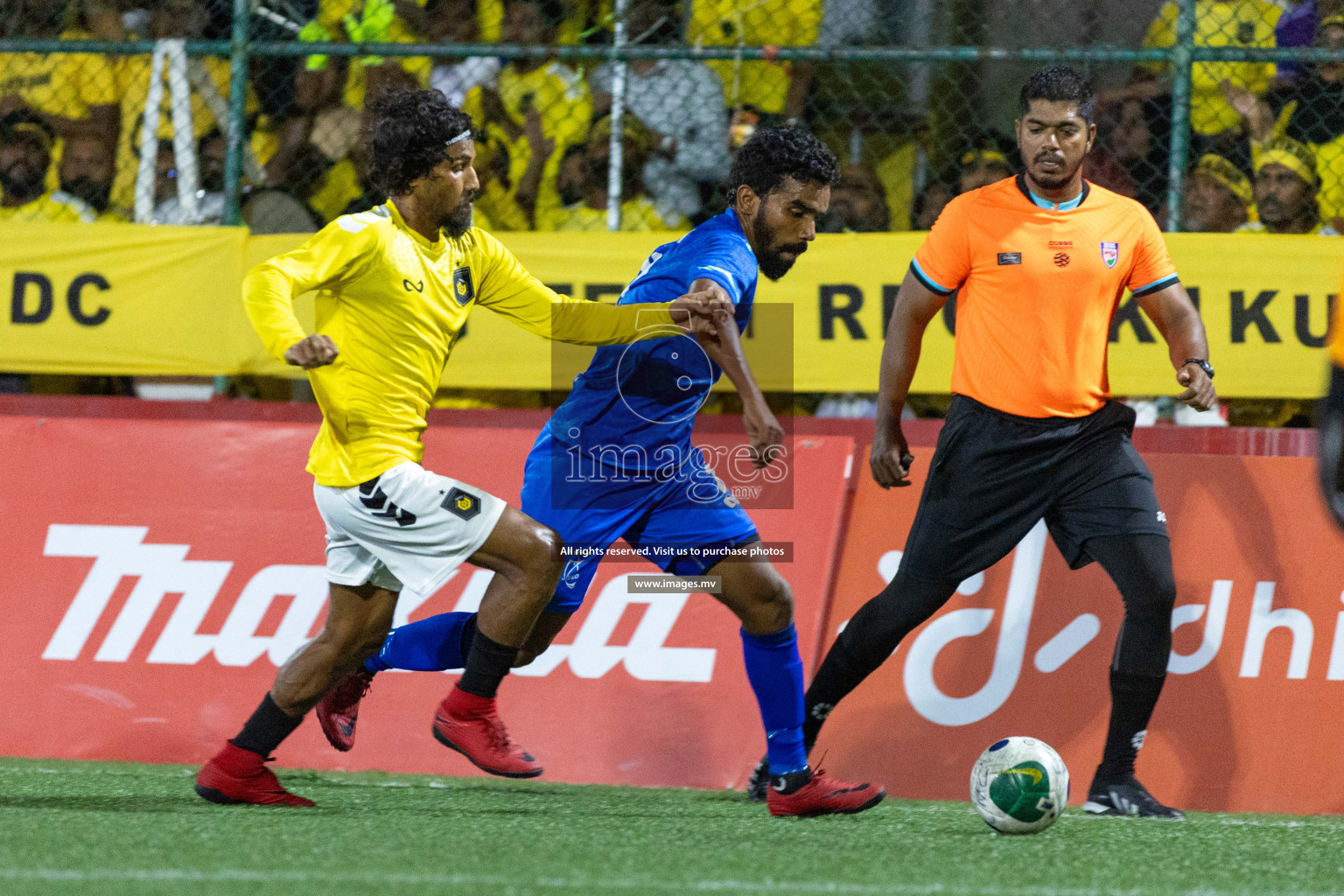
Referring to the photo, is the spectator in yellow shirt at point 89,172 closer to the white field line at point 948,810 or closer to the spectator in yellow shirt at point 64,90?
the spectator in yellow shirt at point 64,90

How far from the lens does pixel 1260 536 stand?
17.1 feet

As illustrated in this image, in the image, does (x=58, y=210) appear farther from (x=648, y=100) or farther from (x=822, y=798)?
(x=822, y=798)

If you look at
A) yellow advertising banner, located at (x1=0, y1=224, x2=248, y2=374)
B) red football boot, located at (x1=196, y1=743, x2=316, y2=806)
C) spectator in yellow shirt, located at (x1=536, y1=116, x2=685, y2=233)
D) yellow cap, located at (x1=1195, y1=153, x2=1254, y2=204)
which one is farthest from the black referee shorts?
yellow advertising banner, located at (x1=0, y1=224, x2=248, y2=374)

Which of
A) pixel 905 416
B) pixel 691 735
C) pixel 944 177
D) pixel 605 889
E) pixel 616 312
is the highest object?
pixel 944 177

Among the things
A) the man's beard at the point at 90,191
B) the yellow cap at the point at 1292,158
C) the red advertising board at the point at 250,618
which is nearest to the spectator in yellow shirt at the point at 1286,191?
the yellow cap at the point at 1292,158

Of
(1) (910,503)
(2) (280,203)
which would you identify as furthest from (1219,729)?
(2) (280,203)

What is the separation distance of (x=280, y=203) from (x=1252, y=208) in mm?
4238

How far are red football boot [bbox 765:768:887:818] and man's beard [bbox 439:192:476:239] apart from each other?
6.07 ft

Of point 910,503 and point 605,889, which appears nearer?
point 605,889

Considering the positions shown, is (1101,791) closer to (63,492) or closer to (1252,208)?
(1252,208)

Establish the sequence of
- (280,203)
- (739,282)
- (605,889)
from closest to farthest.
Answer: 1. (605,889)
2. (739,282)
3. (280,203)

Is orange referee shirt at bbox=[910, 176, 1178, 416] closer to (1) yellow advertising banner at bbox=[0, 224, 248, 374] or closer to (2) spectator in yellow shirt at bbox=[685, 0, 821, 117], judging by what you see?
(2) spectator in yellow shirt at bbox=[685, 0, 821, 117]

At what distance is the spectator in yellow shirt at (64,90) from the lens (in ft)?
22.2

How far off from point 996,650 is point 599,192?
275 cm
